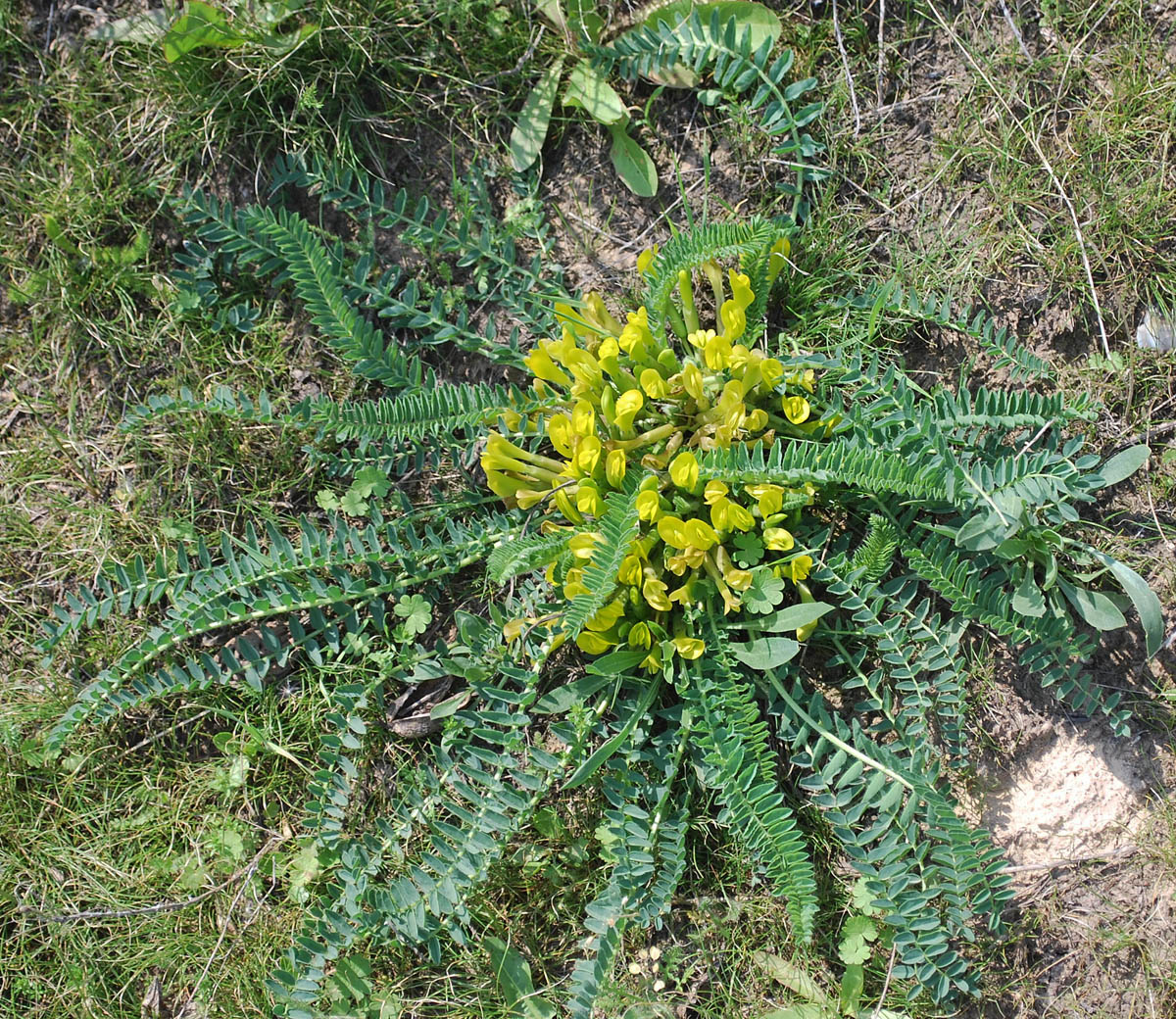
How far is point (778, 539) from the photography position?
8.57 ft

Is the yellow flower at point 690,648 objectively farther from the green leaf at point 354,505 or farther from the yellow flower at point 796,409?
the green leaf at point 354,505

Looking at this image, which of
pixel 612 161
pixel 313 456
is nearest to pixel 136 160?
pixel 313 456

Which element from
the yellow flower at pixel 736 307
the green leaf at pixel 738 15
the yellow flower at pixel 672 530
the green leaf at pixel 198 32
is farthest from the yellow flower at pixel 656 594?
the green leaf at pixel 198 32

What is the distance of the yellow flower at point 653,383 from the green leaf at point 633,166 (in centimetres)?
77

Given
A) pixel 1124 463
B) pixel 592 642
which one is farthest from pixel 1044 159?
pixel 592 642

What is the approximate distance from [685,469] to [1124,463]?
1.23 m

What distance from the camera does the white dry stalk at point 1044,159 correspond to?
300 centimetres

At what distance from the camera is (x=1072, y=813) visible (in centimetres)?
289

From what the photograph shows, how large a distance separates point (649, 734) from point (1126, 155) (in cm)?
222

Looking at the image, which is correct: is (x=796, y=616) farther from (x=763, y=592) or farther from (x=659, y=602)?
(x=659, y=602)

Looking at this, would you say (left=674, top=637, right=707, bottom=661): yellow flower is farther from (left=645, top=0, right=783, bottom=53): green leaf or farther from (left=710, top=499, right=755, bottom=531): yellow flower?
(left=645, top=0, right=783, bottom=53): green leaf

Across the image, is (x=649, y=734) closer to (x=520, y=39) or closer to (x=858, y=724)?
(x=858, y=724)

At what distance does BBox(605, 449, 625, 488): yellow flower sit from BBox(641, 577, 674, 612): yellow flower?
276mm

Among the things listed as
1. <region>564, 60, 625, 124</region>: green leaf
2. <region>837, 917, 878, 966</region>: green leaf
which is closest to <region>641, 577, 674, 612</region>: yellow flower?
<region>837, 917, 878, 966</region>: green leaf
